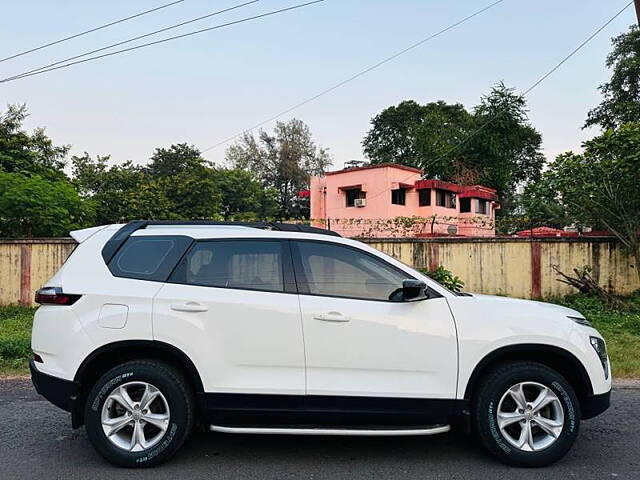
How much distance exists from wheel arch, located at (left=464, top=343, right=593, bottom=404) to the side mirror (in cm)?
65

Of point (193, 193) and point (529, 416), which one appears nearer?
point (529, 416)

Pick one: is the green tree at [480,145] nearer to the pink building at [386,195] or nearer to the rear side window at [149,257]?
the pink building at [386,195]

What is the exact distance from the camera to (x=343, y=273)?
3.90 m

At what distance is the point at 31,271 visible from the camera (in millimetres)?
10922

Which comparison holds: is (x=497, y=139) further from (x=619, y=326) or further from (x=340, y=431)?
(x=340, y=431)

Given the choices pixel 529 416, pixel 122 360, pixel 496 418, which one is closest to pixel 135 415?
pixel 122 360

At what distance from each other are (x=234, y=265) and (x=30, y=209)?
10413 mm

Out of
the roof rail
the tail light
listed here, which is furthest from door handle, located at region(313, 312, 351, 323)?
the tail light

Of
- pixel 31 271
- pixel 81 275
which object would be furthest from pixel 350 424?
pixel 31 271

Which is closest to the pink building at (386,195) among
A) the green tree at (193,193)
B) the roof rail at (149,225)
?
the green tree at (193,193)

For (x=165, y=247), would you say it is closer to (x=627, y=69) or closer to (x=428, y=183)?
(x=428, y=183)

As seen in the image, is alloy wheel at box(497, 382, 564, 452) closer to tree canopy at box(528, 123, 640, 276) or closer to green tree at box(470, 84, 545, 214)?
tree canopy at box(528, 123, 640, 276)

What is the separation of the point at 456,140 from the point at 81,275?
4361cm

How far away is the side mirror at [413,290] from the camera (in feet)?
12.0
